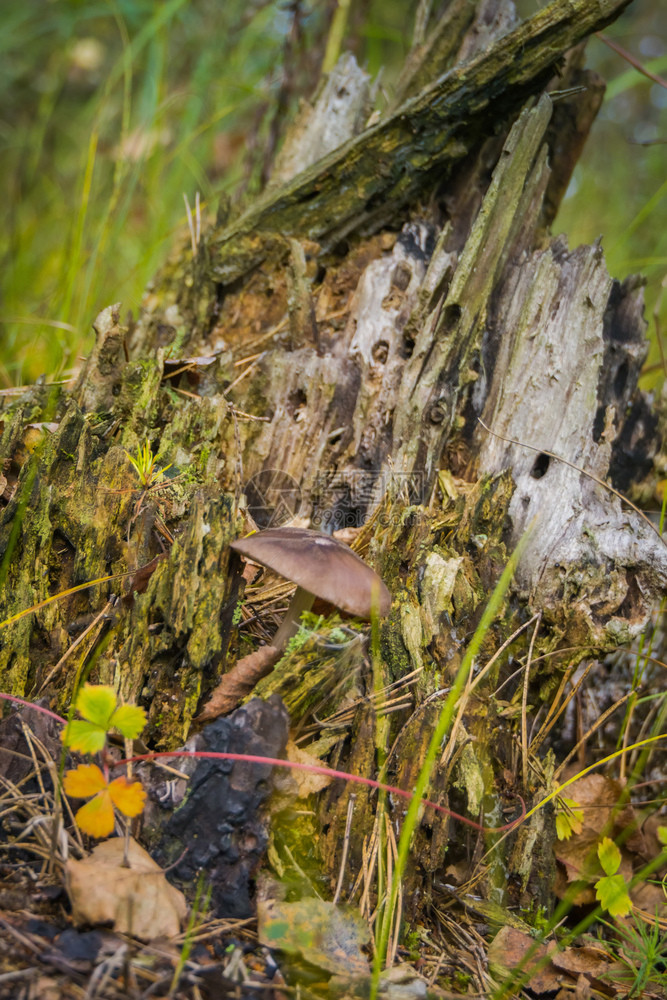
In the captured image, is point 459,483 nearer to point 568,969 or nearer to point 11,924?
point 568,969

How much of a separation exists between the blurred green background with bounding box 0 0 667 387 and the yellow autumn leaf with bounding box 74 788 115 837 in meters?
2.19

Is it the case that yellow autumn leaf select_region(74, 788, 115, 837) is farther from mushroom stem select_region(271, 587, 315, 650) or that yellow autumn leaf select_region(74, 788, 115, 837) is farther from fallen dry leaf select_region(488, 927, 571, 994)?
fallen dry leaf select_region(488, 927, 571, 994)

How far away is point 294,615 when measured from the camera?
1.90 meters

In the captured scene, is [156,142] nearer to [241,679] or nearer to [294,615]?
[294,615]

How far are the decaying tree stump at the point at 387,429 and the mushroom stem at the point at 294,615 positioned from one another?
14 cm

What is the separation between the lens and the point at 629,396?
2.90 m

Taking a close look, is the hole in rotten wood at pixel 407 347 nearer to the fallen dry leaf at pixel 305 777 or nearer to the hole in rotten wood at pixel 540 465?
the hole in rotten wood at pixel 540 465

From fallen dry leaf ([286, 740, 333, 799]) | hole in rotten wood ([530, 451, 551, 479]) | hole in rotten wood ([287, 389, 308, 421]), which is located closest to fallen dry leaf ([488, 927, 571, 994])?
fallen dry leaf ([286, 740, 333, 799])

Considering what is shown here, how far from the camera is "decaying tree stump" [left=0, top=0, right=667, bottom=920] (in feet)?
6.15

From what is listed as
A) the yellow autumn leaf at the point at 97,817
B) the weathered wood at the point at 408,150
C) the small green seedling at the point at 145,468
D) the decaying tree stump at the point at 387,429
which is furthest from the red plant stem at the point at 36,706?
the weathered wood at the point at 408,150

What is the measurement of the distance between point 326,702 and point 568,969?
0.96 m

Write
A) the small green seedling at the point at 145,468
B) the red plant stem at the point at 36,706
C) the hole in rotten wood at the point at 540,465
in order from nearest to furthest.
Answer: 1. the red plant stem at the point at 36,706
2. the small green seedling at the point at 145,468
3. the hole in rotten wood at the point at 540,465

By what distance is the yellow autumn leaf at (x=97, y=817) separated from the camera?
142 cm

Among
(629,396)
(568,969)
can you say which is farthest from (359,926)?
(629,396)
